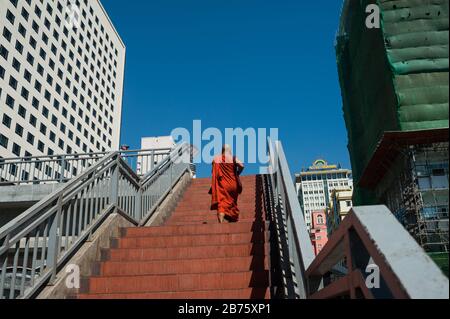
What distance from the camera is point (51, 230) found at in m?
4.91

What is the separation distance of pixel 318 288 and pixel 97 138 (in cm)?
7374

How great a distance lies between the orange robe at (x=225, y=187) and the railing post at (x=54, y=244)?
3072 millimetres

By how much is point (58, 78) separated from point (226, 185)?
5997 centimetres

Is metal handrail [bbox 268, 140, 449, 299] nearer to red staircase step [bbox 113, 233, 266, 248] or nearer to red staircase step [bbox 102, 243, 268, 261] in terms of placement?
red staircase step [bbox 102, 243, 268, 261]

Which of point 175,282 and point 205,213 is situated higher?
point 205,213

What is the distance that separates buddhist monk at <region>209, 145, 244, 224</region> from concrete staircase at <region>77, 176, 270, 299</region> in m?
1.16

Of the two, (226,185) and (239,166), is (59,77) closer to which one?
(239,166)

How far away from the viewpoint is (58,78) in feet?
204

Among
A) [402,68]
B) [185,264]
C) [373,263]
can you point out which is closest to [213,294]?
[185,264]

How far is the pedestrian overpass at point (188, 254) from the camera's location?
1.91m

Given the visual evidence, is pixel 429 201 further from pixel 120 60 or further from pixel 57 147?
pixel 120 60

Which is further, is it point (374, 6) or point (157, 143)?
point (157, 143)

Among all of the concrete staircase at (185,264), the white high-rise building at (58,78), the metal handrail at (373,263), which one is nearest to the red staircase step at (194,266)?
the concrete staircase at (185,264)
